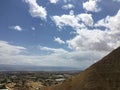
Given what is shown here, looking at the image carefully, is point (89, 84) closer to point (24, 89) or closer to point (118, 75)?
point (118, 75)

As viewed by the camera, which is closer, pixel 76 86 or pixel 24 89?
pixel 76 86

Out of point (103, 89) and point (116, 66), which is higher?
point (116, 66)

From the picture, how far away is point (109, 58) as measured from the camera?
51844mm

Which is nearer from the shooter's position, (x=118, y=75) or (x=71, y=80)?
(x=118, y=75)

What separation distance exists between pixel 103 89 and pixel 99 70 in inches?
172

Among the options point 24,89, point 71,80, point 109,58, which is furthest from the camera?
point 24,89

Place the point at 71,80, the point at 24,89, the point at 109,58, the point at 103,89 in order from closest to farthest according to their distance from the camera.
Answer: the point at 103,89
the point at 109,58
the point at 71,80
the point at 24,89

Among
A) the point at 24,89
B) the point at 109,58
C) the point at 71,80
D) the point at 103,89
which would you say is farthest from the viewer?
the point at 24,89

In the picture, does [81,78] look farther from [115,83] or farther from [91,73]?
[115,83]

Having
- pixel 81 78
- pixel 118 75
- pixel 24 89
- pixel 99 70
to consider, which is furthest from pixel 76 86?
pixel 24 89

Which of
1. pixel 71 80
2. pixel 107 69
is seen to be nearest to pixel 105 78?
pixel 107 69

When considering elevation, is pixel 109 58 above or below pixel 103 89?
above

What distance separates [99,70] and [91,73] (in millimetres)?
1742

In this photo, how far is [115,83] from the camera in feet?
160
